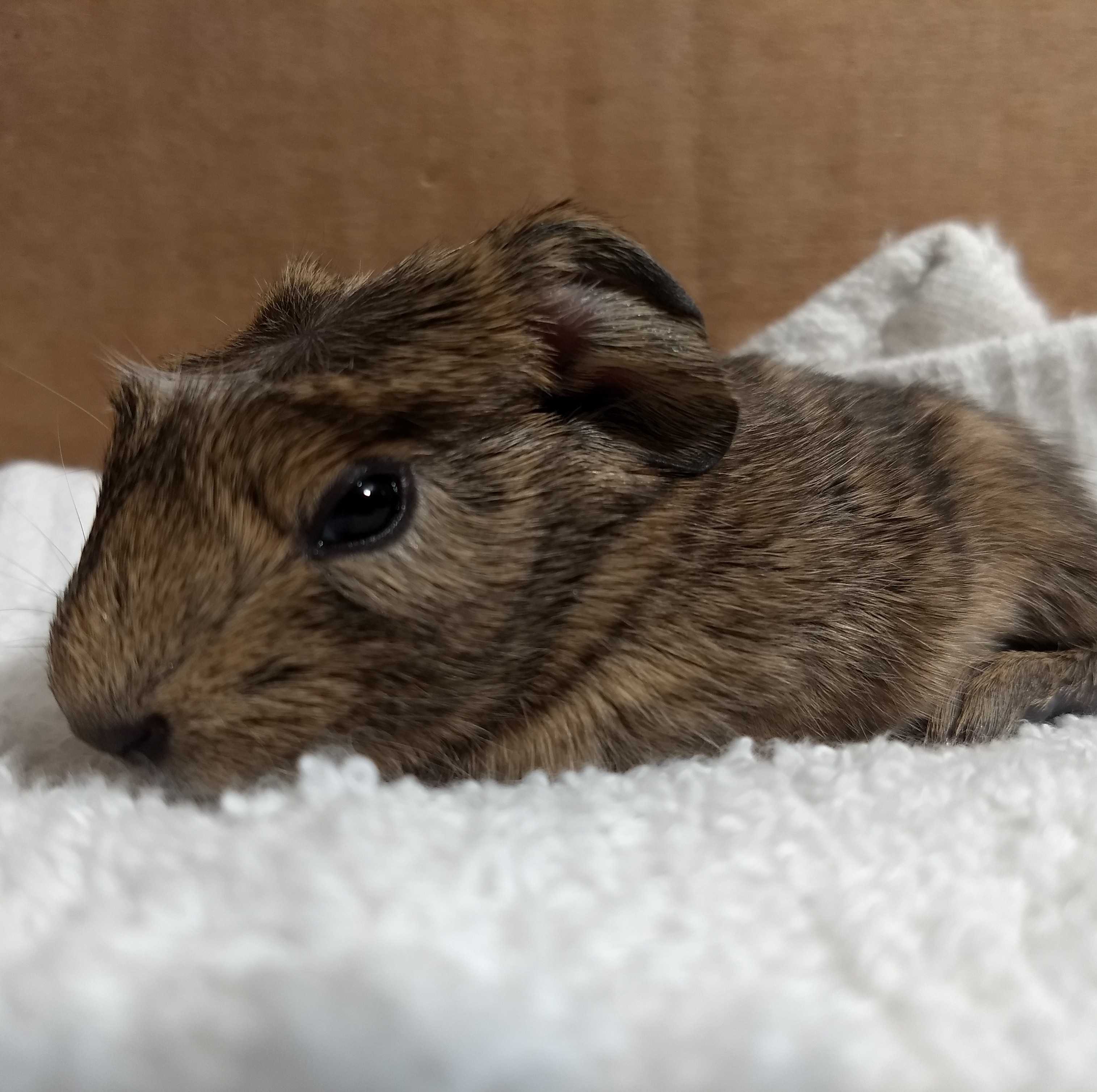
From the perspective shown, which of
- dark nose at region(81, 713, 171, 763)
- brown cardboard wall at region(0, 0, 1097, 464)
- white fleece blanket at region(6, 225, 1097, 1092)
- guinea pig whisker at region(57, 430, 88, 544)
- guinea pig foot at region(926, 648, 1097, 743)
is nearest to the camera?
white fleece blanket at region(6, 225, 1097, 1092)

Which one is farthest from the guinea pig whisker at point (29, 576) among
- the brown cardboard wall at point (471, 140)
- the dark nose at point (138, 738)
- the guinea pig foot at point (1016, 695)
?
the guinea pig foot at point (1016, 695)

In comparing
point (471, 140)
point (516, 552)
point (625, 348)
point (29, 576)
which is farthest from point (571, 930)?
point (471, 140)

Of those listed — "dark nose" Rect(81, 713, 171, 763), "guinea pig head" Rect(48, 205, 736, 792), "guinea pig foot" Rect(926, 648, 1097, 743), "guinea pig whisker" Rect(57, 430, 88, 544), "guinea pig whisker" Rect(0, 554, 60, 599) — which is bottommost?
"guinea pig whisker" Rect(0, 554, 60, 599)

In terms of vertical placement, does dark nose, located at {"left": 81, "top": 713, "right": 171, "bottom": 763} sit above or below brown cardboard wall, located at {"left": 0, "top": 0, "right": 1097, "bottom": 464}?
below

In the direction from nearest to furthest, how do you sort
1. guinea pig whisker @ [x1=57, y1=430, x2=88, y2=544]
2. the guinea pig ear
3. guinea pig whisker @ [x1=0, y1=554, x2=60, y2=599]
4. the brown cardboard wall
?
the guinea pig ear, guinea pig whisker @ [x1=0, y1=554, x2=60, y2=599], guinea pig whisker @ [x1=57, y1=430, x2=88, y2=544], the brown cardboard wall

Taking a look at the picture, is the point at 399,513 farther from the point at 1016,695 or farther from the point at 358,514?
the point at 1016,695

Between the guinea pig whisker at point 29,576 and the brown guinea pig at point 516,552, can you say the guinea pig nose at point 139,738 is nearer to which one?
the brown guinea pig at point 516,552

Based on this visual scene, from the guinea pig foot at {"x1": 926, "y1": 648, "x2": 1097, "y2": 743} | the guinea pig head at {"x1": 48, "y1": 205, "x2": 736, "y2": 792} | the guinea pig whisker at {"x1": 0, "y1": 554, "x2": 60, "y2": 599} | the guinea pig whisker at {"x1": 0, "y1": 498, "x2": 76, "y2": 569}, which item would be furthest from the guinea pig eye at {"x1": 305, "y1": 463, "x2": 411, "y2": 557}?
the guinea pig whisker at {"x1": 0, "y1": 498, "x2": 76, "y2": 569}

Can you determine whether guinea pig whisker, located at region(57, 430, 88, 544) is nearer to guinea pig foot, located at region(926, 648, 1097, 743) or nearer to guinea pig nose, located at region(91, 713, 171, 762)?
guinea pig nose, located at region(91, 713, 171, 762)

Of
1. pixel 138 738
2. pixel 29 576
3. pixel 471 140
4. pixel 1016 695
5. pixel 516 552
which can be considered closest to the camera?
pixel 138 738
